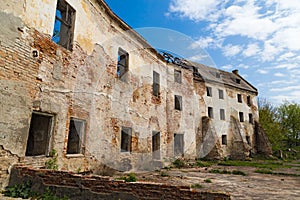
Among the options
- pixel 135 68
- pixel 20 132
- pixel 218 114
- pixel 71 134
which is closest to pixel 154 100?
pixel 135 68

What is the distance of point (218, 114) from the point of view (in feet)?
73.8

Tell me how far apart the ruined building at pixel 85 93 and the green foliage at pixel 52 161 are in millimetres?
182

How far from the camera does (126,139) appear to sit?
1084 centimetres

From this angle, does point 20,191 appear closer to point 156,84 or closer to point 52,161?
point 52,161

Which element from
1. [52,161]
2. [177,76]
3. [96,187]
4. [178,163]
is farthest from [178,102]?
[96,187]

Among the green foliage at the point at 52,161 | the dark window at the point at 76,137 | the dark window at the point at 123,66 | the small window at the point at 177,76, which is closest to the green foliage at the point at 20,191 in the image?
the green foliage at the point at 52,161

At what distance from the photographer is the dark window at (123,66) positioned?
11241mm

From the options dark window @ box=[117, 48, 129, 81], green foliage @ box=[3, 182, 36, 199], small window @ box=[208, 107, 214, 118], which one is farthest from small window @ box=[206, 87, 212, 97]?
green foliage @ box=[3, 182, 36, 199]

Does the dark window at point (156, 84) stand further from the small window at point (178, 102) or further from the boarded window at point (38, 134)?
the boarded window at point (38, 134)

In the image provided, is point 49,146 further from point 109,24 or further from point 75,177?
point 109,24

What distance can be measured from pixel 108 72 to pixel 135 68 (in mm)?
2770

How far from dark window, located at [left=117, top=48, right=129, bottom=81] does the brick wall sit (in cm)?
700

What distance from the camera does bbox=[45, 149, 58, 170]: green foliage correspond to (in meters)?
6.04

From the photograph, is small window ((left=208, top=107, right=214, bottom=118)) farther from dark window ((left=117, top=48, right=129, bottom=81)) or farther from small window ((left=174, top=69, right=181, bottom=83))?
dark window ((left=117, top=48, right=129, bottom=81))
